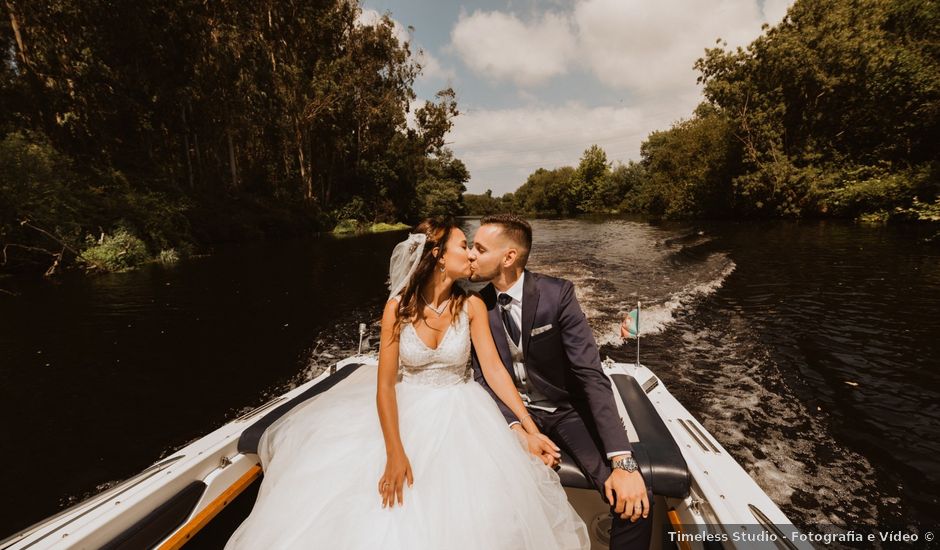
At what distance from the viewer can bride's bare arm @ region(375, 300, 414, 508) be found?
1905 mm

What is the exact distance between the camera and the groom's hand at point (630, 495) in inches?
83.4

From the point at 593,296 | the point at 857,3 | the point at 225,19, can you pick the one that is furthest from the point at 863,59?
the point at 225,19

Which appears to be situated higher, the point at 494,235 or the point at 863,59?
the point at 863,59

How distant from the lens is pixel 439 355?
2.62 m

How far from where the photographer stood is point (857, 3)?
27266 millimetres

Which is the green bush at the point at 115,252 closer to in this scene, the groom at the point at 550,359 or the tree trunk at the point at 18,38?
the tree trunk at the point at 18,38

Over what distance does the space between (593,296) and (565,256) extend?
24.4 ft

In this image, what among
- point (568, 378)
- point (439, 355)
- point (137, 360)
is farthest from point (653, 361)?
point (137, 360)

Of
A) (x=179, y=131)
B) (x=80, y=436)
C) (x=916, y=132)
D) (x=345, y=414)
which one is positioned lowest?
(x=80, y=436)

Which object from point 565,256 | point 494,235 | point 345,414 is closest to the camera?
point 345,414

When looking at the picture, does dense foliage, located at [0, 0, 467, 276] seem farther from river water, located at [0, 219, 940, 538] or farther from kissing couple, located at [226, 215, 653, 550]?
kissing couple, located at [226, 215, 653, 550]

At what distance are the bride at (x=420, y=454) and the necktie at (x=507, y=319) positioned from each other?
160 millimetres

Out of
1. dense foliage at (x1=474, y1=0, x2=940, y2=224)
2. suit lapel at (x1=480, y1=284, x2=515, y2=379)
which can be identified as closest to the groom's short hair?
suit lapel at (x1=480, y1=284, x2=515, y2=379)

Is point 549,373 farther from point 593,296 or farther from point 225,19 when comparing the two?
point 225,19
